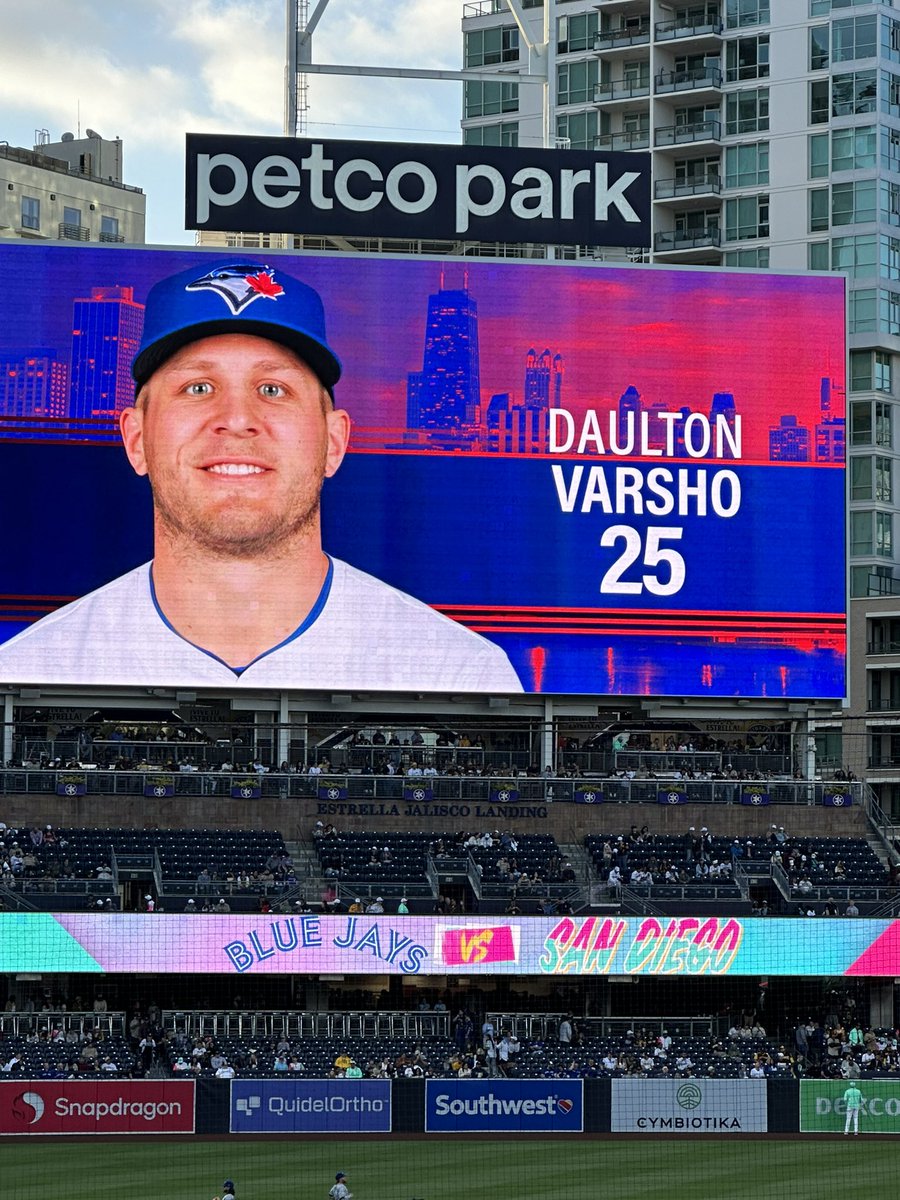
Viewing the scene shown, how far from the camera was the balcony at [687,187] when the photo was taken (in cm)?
9425

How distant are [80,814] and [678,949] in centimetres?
1547

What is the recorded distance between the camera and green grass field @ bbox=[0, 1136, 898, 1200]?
137 ft

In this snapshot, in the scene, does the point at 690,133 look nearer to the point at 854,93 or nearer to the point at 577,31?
the point at 854,93

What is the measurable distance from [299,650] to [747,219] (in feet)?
134

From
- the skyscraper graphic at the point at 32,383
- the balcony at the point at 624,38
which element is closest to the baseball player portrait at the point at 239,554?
the skyscraper graphic at the point at 32,383

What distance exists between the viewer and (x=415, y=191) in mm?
63312

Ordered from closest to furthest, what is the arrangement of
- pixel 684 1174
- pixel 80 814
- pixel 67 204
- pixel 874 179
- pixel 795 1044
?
pixel 684 1174 < pixel 795 1044 < pixel 80 814 < pixel 874 179 < pixel 67 204

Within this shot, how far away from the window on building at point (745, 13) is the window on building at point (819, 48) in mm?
2306

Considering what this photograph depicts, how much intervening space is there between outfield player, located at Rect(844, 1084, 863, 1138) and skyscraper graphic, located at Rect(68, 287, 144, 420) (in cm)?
2496

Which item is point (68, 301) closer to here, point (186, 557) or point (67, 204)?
point (186, 557)

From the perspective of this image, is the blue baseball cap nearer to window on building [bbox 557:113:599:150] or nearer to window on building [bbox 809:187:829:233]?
window on building [bbox 809:187:829:233]

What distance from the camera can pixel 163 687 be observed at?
59.7m

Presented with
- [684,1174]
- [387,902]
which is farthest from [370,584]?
[684,1174]

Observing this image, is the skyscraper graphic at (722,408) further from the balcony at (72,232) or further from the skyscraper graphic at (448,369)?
the balcony at (72,232)
